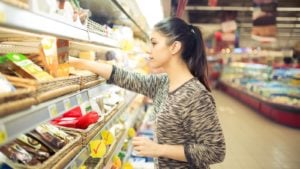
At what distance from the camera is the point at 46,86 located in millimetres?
1256

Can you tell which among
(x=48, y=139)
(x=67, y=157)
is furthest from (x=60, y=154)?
(x=48, y=139)

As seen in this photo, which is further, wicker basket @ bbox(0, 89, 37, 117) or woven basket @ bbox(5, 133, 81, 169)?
woven basket @ bbox(5, 133, 81, 169)

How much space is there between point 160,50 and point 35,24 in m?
0.99

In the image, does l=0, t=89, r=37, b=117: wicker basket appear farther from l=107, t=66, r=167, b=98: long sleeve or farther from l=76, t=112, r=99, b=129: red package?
l=107, t=66, r=167, b=98: long sleeve

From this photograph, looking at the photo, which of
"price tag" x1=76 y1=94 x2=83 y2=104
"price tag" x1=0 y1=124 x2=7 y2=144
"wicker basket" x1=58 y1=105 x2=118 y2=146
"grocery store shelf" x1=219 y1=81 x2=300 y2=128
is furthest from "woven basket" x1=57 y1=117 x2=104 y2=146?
"grocery store shelf" x1=219 y1=81 x2=300 y2=128

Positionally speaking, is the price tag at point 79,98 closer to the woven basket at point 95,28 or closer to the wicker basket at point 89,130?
the wicker basket at point 89,130

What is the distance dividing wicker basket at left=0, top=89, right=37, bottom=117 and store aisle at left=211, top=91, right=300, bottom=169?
4101mm

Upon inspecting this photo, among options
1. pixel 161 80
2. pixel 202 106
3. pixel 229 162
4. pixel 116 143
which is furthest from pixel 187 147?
pixel 229 162

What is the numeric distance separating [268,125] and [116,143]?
6386 millimetres

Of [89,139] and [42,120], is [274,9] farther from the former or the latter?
[42,120]

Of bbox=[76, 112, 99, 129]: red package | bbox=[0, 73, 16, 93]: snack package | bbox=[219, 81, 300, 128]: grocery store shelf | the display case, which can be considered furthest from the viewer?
the display case

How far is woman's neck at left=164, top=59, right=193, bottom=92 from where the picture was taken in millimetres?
1926

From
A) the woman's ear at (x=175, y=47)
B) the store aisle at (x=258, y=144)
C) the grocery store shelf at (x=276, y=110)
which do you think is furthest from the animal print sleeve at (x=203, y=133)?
the grocery store shelf at (x=276, y=110)

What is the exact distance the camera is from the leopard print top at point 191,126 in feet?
5.73
